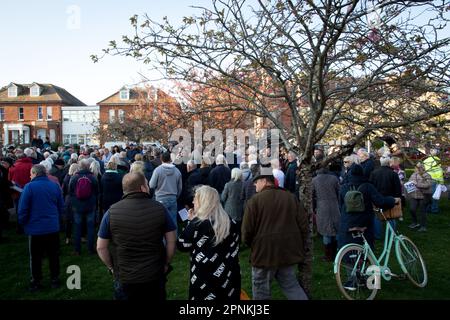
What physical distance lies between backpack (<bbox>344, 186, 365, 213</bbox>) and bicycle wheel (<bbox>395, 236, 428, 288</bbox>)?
2.83 ft

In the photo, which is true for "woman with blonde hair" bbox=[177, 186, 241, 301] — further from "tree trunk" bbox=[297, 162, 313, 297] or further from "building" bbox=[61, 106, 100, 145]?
"building" bbox=[61, 106, 100, 145]

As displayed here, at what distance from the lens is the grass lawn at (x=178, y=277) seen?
5691 millimetres

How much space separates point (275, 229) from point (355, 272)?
5.96 feet

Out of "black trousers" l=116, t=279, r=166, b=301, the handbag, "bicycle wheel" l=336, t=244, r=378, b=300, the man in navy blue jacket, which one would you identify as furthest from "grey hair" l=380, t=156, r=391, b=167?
the man in navy blue jacket

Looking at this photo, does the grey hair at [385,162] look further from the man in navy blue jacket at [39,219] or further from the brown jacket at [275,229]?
the man in navy blue jacket at [39,219]

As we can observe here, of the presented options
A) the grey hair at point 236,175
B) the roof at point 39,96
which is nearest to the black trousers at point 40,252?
the grey hair at point 236,175

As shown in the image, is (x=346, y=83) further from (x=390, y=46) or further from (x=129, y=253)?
(x=129, y=253)

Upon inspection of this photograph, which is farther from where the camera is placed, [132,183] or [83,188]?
[83,188]

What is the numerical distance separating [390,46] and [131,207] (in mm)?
2862

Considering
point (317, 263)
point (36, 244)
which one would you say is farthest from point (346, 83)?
point (36, 244)

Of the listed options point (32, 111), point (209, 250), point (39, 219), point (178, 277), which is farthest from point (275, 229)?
point (32, 111)

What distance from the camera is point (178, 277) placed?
6.44 m

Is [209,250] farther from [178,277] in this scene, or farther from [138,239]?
[178,277]

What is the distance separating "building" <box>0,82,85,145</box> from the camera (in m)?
58.5
